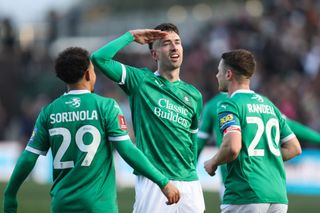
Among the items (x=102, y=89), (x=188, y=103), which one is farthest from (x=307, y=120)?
(x=188, y=103)

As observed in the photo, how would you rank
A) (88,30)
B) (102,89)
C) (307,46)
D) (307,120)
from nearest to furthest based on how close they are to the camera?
(307,120) → (307,46) → (102,89) → (88,30)

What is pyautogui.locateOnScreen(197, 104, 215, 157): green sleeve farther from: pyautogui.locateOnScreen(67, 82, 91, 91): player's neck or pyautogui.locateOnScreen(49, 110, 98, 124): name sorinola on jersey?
pyautogui.locateOnScreen(49, 110, 98, 124): name sorinola on jersey

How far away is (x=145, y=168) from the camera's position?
25.6 ft

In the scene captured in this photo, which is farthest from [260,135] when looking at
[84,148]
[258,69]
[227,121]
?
[258,69]

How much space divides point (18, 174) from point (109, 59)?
1.55m

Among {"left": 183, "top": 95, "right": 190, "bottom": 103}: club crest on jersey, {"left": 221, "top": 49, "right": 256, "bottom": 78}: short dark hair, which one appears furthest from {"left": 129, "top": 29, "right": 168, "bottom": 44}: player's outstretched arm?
{"left": 221, "top": 49, "right": 256, "bottom": 78}: short dark hair

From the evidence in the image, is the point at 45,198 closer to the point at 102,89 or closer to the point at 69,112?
the point at 102,89

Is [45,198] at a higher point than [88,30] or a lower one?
lower

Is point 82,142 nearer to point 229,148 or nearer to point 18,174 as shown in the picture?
point 18,174

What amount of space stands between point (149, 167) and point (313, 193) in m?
13.0

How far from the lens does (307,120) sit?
2167cm

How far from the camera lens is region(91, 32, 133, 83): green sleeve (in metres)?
8.89

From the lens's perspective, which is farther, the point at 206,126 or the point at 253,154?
the point at 206,126

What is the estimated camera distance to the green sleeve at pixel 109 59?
8.89 meters
